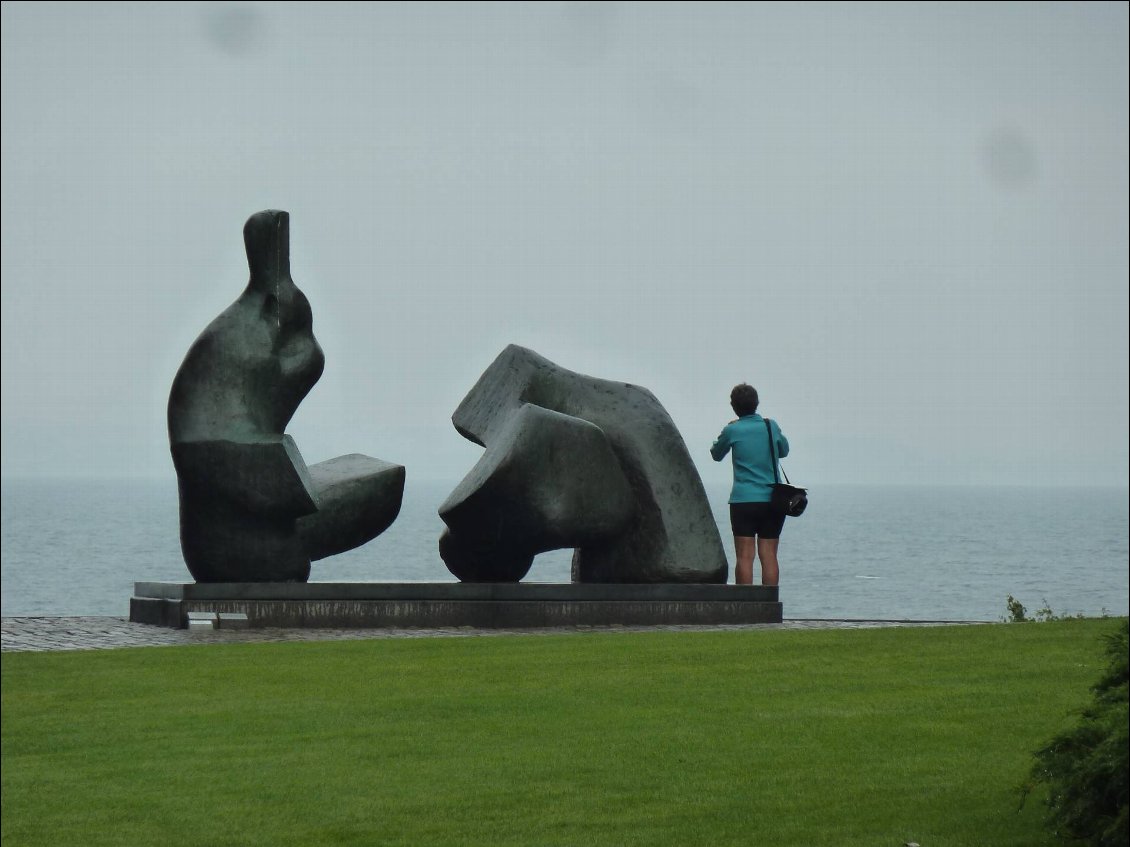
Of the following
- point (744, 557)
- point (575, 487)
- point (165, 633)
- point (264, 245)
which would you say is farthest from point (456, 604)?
point (264, 245)

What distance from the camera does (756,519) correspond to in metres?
16.9

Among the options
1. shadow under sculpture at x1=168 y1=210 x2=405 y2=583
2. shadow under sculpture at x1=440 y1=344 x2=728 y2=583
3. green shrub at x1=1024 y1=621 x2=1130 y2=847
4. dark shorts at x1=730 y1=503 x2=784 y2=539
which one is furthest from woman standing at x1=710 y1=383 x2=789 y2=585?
green shrub at x1=1024 y1=621 x2=1130 y2=847

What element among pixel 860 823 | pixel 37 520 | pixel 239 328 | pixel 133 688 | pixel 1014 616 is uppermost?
pixel 37 520

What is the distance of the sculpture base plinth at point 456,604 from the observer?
15.8 meters

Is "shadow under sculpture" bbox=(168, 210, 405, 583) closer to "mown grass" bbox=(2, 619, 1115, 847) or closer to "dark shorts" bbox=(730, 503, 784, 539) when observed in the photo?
"mown grass" bbox=(2, 619, 1115, 847)

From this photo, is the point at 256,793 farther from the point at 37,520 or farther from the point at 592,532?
the point at 37,520

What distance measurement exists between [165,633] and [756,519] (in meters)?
5.62

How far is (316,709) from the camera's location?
33.8ft

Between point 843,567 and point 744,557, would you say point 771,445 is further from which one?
point 843,567

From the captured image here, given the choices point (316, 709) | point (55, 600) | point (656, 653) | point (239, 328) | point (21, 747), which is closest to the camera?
point (21, 747)

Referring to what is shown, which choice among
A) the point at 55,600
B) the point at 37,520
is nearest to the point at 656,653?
the point at 55,600

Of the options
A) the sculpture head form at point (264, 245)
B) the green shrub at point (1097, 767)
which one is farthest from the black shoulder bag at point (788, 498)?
the green shrub at point (1097, 767)

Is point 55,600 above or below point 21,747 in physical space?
above

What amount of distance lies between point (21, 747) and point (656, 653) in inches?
181
